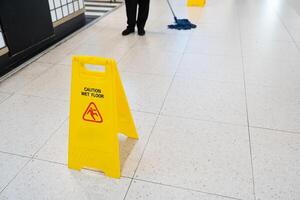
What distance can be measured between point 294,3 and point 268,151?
488 cm

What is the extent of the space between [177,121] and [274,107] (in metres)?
0.80

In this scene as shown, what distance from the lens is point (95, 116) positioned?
4.47 ft

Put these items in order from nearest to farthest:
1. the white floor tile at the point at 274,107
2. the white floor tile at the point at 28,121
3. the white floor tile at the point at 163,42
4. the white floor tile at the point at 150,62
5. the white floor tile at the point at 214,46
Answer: the white floor tile at the point at 28,121
the white floor tile at the point at 274,107
the white floor tile at the point at 150,62
the white floor tile at the point at 214,46
the white floor tile at the point at 163,42

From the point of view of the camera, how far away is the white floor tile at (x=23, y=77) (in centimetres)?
231

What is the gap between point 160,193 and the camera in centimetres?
137

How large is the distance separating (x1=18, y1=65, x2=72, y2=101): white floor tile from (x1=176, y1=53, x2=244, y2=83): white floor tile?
1.08m

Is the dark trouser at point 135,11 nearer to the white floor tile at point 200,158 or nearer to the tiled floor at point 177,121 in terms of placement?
the tiled floor at point 177,121

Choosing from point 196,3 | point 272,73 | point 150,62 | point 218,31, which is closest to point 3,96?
point 150,62

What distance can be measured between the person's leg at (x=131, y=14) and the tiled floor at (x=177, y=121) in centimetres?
15

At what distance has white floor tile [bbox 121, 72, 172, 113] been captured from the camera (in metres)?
2.07

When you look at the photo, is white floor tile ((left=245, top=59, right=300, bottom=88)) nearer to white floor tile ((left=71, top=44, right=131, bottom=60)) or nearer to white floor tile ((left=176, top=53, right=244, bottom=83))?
white floor tile ((left=176, top=53, right=244, bottom=83))

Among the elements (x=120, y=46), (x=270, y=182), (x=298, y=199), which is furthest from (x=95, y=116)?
(x=120, y=46)

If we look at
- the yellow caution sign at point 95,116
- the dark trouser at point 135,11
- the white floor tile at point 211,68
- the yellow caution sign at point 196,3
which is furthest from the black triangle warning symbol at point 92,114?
the yellow caution sign at point 196,3

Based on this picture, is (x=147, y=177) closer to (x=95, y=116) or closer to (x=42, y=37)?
(x=95, y=116)
